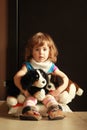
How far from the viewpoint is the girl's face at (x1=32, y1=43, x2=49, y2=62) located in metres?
1.02

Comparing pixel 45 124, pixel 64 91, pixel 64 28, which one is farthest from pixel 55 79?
pixel 64 28

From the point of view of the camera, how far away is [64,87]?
1.01 m

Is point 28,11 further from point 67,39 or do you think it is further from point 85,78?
point 85,78

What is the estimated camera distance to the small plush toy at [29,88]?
96cm

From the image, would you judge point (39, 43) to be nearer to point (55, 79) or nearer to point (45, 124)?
point (55, 79)

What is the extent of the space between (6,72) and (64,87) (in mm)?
335

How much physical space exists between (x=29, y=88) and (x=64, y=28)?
38 cm

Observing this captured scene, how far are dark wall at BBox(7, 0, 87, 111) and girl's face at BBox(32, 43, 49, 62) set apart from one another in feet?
0.69

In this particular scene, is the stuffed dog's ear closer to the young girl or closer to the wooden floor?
the young girl

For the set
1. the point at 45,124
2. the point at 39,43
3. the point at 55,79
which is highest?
the point at 39,43

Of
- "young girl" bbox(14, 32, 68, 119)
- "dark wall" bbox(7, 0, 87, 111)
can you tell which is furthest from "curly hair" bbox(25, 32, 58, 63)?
"dark wall" bbox(7, 0, 87, 111)

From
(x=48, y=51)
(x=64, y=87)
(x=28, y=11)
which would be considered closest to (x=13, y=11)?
(x=28, y=11)

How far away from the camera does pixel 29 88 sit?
98 centimetres

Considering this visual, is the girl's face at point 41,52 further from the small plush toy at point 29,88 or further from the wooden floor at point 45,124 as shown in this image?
the wooden floor at point 45,124
